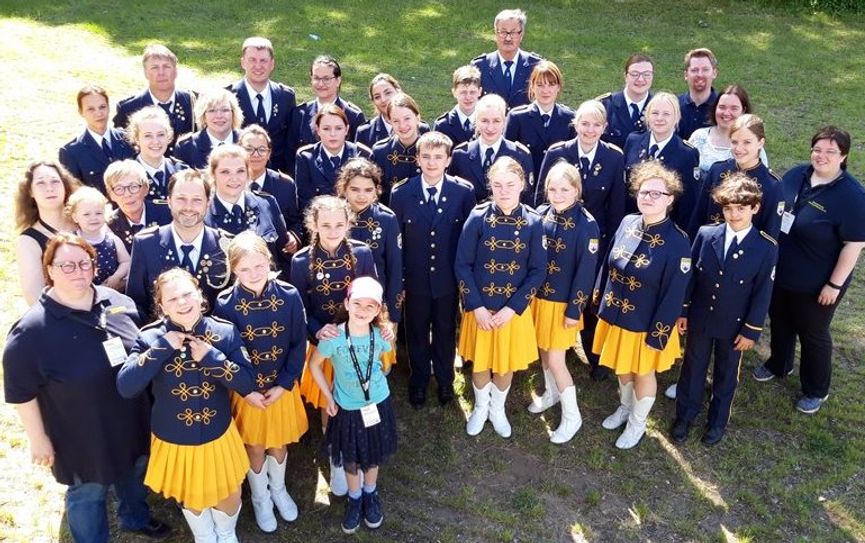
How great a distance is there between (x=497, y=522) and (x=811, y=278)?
2.71 metres

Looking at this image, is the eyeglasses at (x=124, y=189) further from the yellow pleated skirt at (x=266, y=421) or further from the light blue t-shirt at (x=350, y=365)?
the light blue t-shirt at (x=350, y=365)

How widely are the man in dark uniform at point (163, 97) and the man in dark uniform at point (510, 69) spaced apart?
2718mm

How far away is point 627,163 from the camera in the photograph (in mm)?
5426

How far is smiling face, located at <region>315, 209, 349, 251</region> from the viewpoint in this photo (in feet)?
13.4

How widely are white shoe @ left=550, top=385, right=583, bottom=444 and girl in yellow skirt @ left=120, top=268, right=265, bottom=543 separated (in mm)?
2200

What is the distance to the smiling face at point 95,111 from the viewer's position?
5.33 meters

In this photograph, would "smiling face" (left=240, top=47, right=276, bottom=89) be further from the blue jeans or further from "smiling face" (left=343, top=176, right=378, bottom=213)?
the blue jeans

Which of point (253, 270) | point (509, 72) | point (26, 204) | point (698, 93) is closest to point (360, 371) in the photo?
point (253, 270)

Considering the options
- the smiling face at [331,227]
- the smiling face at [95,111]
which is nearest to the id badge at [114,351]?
the smiling face at [331,227]

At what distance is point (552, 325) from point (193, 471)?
2424mm

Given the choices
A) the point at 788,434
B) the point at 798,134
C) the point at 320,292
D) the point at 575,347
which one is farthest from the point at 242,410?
the point at 798,134

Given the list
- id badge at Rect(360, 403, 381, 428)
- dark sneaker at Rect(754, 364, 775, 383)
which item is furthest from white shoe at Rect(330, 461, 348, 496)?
dark sneaker at Rect(754, 364, 775, 383)

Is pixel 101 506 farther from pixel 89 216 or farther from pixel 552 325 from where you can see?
pixel 552 325

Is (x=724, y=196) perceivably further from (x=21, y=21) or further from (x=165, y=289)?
(x=21, y=21)
